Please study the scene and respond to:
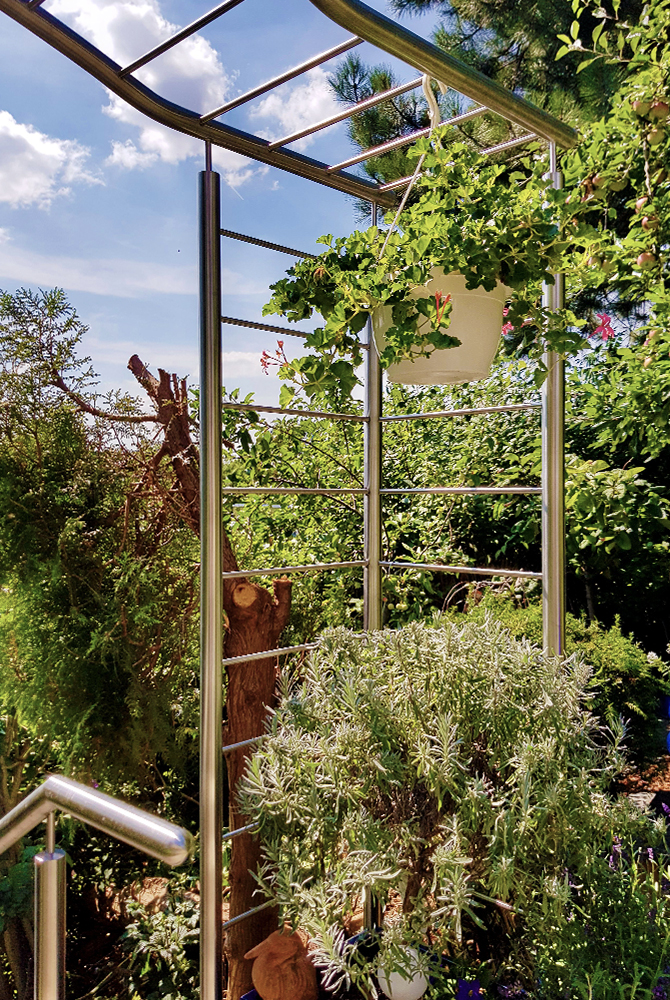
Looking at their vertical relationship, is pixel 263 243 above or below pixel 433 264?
above

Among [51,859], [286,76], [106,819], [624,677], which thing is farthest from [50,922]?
[624,677]

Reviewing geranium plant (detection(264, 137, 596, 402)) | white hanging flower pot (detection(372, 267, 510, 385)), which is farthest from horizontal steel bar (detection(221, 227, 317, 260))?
white hanging flower pot (detection(372, 267, 510, 385))

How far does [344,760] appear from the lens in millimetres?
1082

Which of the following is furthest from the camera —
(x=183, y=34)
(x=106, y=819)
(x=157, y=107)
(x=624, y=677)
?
(x=624, y=677)

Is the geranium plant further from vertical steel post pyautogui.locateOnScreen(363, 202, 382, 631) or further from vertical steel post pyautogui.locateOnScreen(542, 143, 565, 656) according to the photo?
vertical steel post pyautogui.locateOnScreen(363, 202, 382, 631)

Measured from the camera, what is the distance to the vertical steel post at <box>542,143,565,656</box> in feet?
4.77

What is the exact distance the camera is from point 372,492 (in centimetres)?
179

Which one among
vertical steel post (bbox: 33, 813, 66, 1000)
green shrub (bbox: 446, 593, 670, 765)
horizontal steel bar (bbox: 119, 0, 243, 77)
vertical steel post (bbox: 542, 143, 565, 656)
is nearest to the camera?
vertical steel post (bbox: 33, 813, 66, 1000)

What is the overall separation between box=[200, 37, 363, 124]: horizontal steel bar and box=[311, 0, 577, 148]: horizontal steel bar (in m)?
0.05

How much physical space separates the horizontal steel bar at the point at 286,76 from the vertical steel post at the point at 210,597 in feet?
0.43

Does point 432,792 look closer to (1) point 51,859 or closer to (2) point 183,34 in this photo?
(1) point 51,859

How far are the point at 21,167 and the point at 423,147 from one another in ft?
28.4

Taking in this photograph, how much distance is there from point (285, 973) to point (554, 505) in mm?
1033

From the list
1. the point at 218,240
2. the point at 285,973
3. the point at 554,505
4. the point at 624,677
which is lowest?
the point at 285,973
